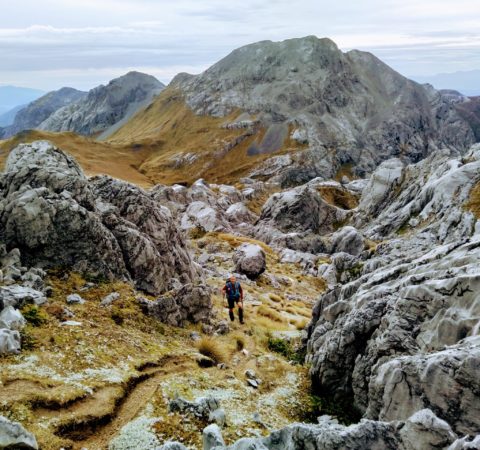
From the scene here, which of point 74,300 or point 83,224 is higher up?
point 83,224

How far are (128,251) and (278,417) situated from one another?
50.5 ft

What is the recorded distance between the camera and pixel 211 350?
23344 millimetres

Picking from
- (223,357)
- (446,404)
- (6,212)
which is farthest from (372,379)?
(6,212)

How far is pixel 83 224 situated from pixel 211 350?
1061 centimetres

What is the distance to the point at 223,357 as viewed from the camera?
23375 mm

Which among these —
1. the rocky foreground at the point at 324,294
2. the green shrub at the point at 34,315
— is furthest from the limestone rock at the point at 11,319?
the green shrub at the point at 34,315

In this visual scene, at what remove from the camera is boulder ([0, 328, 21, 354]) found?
17436 mm

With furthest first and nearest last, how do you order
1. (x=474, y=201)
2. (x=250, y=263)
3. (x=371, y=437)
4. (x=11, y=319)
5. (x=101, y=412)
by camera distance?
1. (x=250, y=263)
2. (x=474, y=201)
3. (x=11, y=319)
4. (x=101, y=412)
5. (x=371, y=437)

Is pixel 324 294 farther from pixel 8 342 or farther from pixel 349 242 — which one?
pixel 349 242

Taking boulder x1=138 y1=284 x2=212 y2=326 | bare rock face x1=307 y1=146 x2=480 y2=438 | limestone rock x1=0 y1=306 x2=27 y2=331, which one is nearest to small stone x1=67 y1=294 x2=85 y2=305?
boulder x1=138 y1=284 x2=212 y2=326

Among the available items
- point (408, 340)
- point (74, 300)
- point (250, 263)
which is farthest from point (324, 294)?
point (250, 263)

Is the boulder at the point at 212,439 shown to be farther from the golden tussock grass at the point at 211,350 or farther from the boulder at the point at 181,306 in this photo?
the boulder at the point at 181,306

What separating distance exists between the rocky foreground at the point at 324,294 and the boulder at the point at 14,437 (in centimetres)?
5

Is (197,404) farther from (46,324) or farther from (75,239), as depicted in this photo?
(75,239)
